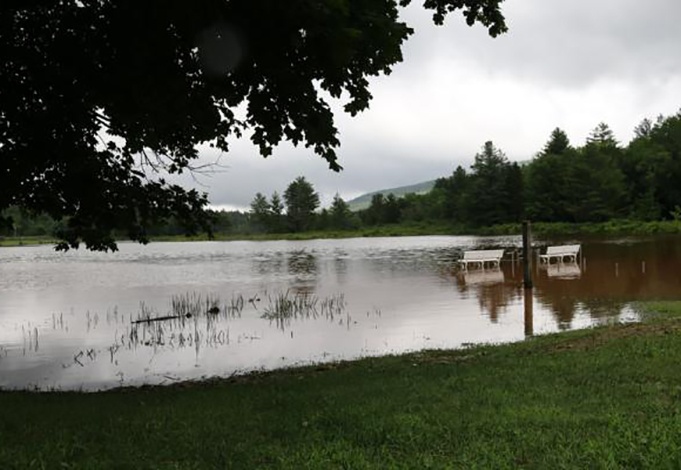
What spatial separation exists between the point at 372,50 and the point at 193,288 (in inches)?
1051

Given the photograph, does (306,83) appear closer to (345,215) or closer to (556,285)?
(556,285)

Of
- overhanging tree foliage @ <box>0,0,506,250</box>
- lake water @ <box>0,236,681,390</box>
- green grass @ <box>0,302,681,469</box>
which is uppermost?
overhanging tree foliage @ <box>0,0,506,250</box>

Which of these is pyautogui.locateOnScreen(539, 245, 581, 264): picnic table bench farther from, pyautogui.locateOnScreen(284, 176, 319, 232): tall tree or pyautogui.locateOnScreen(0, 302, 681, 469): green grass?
pyautogui.locateOnScreen(284, 176, 319, 232): tall tree

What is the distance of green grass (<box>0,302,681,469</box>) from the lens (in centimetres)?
523

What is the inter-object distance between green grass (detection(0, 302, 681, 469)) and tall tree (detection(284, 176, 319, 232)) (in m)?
131

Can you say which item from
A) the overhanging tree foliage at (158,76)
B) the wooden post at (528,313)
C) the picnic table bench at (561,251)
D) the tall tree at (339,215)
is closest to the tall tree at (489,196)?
the tall tree at (339,215)

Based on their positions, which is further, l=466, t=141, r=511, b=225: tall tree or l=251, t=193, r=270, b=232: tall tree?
l=251, t=193, r=270, b=232: tall tree

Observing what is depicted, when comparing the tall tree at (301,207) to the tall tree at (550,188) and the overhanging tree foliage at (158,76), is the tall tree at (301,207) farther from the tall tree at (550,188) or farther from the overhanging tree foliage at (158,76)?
the overhanging tree foliage at (158,76)

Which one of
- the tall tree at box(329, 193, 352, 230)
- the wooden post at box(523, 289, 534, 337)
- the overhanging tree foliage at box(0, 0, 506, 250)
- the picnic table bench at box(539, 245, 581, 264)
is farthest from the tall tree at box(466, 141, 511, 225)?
the overhanging tree foliage at box(0, 0, 506, 250)

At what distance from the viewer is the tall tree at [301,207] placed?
14075 cm

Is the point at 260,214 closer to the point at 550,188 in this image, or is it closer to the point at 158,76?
the point at 550,188

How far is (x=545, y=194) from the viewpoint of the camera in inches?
4141

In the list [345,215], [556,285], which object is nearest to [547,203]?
[345,215]

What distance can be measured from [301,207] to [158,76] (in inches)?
5255
